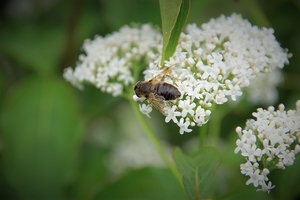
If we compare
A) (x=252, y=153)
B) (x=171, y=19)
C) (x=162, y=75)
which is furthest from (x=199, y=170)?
(x=171, y=19)

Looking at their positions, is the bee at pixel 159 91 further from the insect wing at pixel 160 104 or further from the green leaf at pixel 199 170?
the green leaf at pixel 199 170

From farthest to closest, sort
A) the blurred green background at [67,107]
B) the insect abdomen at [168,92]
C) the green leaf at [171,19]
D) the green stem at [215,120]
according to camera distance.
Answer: the green stem at [215,120]
the blurred green background at [67,107]
the insect abdomen at [168,92]
the green leaf at [171,19]

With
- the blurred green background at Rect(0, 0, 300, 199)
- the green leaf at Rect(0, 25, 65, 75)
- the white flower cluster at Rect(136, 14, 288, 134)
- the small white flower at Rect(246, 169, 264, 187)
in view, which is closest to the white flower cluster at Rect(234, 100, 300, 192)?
the small white flower at Rect(246, 169, 264, 187)

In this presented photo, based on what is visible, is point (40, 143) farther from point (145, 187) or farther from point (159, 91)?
point (159, 91)

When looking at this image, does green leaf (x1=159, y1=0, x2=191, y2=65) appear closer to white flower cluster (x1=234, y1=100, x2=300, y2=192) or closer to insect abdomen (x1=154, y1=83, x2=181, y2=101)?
insect abdomen (x1=154, y1=83, x2=181, y2=101)

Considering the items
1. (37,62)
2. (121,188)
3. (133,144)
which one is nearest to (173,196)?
(121,188)

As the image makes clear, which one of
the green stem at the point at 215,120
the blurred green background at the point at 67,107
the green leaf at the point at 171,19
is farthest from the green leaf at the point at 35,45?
the green leaf at the point at 171,19
